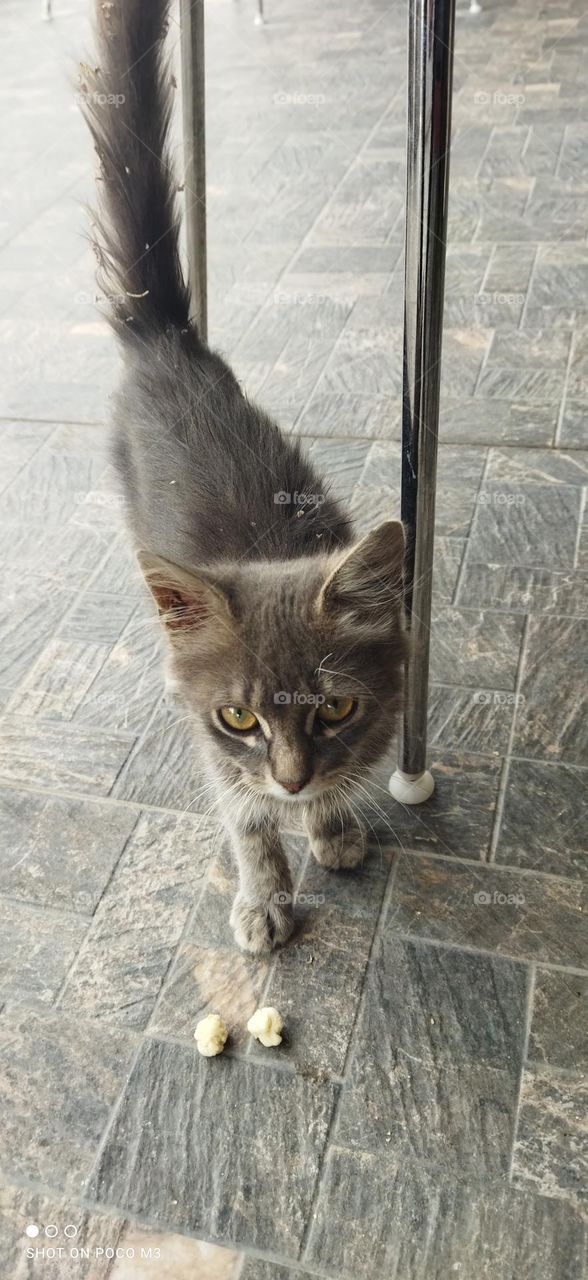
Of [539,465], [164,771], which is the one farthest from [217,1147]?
[539,465]

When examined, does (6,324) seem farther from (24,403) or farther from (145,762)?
(145,762)

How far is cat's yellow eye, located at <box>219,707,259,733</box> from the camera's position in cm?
168

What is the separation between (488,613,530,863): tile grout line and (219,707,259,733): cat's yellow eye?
0.59 metres

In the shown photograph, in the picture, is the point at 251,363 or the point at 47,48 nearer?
the point at 251,363

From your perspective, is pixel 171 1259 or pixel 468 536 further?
pixel 468 536

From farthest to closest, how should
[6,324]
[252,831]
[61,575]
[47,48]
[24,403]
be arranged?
A: [47,48]
[6,324]
[24,403]
[61,575]
[252,831]

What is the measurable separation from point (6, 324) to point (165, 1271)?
2948 mm

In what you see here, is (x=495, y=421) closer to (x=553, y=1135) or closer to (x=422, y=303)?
(x=422, y=303)

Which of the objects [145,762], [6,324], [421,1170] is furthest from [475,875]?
[6,324]

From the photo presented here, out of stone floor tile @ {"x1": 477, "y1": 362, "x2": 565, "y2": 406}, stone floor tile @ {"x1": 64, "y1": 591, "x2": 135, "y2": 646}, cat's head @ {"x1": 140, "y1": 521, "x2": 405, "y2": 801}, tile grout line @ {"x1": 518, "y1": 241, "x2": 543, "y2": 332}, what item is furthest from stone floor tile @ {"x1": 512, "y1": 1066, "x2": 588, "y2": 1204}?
tile grout line @ {"x1": 518, "y1": 241, "x2": 543, "y2": 332}

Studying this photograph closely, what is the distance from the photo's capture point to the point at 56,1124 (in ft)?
5.61

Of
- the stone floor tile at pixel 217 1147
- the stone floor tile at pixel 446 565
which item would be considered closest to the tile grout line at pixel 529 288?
the stone floor tile at pixel 446 565

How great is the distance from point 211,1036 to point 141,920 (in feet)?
0.93

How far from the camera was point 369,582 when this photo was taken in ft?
5.51
